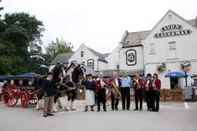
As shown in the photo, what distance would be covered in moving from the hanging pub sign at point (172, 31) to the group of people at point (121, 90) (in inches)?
1117

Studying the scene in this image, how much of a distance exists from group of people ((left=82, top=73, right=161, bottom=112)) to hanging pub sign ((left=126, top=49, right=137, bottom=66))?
32137mm

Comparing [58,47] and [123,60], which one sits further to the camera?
[58,47]

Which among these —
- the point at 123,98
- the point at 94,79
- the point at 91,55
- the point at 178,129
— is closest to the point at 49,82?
the point at 94,79

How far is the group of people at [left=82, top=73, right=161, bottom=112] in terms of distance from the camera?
1608 cm

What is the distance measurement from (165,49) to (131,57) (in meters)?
6.39

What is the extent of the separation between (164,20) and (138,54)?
19.9ft

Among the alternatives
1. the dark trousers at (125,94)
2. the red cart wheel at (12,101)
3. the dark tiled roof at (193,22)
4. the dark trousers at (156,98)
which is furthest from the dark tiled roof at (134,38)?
the dark trousers at (156,98)

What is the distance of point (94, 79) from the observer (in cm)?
1636

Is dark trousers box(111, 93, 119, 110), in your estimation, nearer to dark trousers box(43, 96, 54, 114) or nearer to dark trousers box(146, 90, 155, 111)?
dark trousers box(146, 90, 155, 111)

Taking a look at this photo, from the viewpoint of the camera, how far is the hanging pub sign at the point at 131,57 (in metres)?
48.8

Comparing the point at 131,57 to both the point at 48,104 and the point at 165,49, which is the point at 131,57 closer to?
the point at 165,49

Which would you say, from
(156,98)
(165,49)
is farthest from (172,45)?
(156,98)

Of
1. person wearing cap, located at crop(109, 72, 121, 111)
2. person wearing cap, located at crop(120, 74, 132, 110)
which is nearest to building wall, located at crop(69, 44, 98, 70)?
person wearing cap, located at crop(109, 72, 121, 111)

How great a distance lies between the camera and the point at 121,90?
54.4ft
